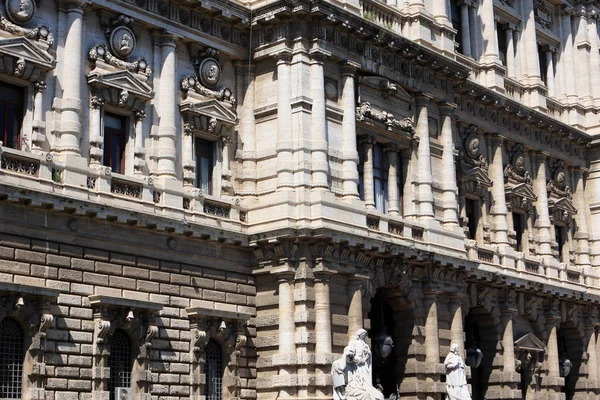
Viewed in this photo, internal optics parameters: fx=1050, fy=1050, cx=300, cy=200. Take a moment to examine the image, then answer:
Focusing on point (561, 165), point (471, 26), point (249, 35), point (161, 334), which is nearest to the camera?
point (161, 334)

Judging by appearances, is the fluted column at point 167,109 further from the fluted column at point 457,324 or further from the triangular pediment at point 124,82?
the fluted column at point 457,324

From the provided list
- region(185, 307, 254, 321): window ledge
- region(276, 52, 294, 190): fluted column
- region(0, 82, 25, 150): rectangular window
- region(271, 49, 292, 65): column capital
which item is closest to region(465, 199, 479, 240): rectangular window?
region(276, 52, 294, 190): fluted column

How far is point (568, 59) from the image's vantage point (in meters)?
44.2

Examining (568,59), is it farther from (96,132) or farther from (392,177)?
(96,132)

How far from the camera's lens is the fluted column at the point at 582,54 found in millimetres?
44250

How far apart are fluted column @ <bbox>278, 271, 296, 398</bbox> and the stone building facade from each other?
0.06m

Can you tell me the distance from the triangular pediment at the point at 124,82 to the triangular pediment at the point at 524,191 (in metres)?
16.3

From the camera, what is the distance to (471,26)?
38.8 metres

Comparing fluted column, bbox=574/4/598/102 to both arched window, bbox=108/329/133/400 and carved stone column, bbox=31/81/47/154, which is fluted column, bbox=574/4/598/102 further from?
carved stone column, bbox=31/81/47/154

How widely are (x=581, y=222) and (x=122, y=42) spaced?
22810 mm

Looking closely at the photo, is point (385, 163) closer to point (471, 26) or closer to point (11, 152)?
point (471, 26)

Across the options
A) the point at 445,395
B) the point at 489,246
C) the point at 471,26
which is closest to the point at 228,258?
the point at 445,395

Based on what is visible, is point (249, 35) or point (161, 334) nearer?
point (161, 334)

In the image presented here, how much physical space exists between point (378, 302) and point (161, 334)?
8.22 metres
